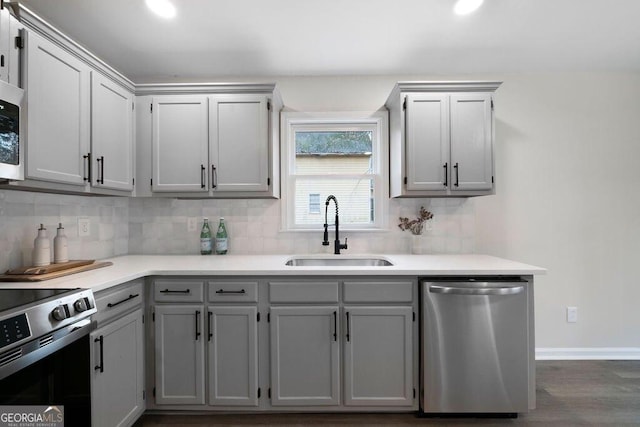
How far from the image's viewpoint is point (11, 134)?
4.66ft

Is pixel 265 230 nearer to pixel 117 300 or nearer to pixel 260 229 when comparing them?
pixel 260 229

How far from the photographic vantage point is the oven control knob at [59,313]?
125cm

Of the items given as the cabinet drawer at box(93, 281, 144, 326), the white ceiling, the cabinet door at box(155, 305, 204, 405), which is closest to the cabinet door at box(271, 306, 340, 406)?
the cabinet door at box(155, 305, 204, 405)

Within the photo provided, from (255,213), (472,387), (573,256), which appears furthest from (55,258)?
(573,256)

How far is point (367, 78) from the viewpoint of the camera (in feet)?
9.28

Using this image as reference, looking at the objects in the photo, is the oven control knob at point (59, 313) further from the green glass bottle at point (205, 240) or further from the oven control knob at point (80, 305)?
the green glass bottle at point (205, 240)

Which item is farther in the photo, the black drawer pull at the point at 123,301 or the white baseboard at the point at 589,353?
the white baseboard at the point at 589,353

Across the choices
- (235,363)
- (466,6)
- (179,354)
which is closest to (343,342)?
(235,363)

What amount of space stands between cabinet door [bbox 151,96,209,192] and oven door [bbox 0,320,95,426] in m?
1.23

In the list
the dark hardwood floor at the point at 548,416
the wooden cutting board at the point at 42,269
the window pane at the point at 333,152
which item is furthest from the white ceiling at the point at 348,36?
the dark hardwood floor at the point at 548,416

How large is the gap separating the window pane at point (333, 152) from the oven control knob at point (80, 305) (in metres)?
1.86

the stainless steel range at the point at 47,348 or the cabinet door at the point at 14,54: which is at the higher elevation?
the cabinet door at the point at 14,54

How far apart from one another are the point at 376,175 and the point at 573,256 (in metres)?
1.89

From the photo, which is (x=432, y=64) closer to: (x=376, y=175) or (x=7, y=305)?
(x=376, y=175)
